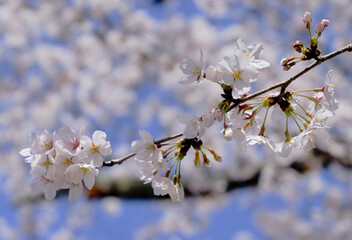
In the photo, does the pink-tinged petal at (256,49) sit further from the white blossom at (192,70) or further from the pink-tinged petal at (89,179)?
the pink-tinged petal at (89,179)

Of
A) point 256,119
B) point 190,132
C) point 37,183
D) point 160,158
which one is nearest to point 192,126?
point 190,132

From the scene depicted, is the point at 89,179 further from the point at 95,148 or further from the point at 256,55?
the point at 256,55

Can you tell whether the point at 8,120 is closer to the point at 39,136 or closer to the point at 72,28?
the point at 72,28

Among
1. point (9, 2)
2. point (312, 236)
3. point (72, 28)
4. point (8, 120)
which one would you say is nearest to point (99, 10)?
point (72, 28)

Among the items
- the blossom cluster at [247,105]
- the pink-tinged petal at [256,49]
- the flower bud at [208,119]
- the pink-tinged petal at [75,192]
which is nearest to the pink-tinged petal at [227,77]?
the blossom cluster at [247,105]

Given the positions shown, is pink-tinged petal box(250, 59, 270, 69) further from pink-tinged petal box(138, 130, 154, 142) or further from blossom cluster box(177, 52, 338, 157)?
pink-tinged petal box(138, 130, 154, 142)

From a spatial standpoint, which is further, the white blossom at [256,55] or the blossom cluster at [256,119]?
the white blossom at [256,55]

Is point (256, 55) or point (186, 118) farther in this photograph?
point (256, 55)

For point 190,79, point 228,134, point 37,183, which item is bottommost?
point 228,134

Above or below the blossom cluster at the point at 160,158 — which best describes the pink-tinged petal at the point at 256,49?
above
